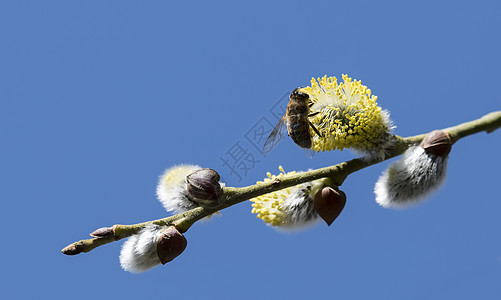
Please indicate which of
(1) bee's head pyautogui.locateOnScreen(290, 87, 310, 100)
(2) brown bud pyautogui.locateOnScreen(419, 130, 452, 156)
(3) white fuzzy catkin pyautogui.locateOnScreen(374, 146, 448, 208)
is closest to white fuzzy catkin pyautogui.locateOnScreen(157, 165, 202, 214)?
(1) bee's head pyautogui.locateOnScreen(290, 87, 310, 100)

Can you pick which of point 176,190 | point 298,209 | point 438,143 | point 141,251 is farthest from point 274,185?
point 438,143

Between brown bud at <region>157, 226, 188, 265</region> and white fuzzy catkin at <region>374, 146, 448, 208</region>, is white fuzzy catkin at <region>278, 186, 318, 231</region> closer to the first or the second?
white fuzzy catkin at <region>374, 146, 448, 208</region>

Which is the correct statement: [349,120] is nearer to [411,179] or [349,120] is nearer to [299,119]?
[299,119]

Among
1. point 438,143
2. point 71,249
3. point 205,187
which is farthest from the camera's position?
point 438,143

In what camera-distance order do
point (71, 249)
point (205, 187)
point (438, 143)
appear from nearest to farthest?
point (71, 249) < point (205, 187) < point (438, 143)

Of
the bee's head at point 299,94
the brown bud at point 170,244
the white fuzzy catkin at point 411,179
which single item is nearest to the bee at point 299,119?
the bee's head at point 299,94

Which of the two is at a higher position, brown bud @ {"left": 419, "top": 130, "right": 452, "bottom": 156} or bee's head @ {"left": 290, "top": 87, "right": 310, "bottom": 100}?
bee's head @ {"left": 290, "top": 87, "right": 310, "bottom": 100}
